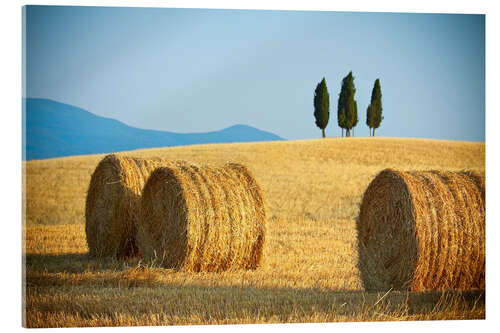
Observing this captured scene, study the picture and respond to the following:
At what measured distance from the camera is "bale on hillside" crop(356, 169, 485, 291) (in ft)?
18.7

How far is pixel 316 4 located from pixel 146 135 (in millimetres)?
3165

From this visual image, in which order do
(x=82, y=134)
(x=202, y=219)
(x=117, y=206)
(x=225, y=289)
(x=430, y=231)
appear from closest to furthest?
(x=430, y=231) → (x=225, y=289) → (x=202, y=219) → (x=117, y=206) → (x=82, y=134)

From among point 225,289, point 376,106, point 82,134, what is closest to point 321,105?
point 376,106

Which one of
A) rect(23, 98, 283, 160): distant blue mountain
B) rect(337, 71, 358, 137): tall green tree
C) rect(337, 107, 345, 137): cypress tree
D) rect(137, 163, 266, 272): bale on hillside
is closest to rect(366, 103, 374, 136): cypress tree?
rect(337, 71, 358, 137): tall green tree

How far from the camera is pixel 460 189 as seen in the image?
598 cm

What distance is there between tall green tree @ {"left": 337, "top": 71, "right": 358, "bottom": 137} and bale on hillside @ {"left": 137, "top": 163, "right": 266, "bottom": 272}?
1.55m

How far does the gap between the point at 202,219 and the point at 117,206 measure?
1.66 meters

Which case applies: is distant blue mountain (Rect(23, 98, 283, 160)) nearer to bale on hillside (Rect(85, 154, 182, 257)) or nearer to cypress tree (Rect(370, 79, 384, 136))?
bale on hillside (Rect(85, 154, 182, 257))

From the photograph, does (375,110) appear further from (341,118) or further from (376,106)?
(341,118)

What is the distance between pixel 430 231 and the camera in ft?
18.7

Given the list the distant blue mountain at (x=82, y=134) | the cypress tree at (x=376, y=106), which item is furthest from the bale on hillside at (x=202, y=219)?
the cypress tree at (x=376, y=106)

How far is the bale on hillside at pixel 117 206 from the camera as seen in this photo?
7773mm
